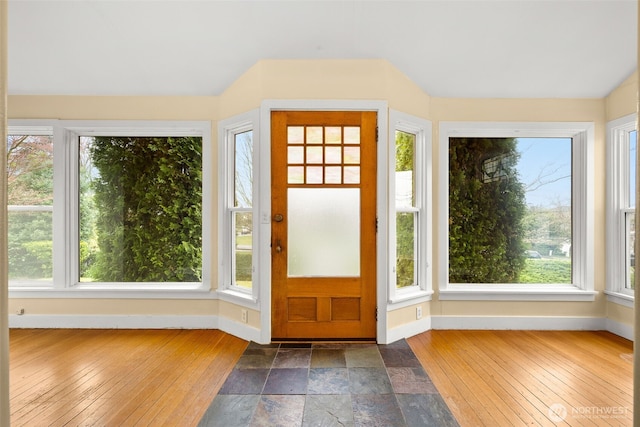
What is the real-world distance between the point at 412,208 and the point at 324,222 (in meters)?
0.92

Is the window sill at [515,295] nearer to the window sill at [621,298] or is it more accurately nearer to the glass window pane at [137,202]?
the window sill at [621,298]

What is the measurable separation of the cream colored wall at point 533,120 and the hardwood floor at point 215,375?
0.22 m

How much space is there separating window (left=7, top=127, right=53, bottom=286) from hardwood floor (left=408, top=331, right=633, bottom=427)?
385 cm

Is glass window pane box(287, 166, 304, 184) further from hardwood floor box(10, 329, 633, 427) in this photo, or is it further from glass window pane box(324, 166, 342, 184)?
hardwood floor box(10, 329, 633, 427)

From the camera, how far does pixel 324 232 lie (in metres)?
3.09

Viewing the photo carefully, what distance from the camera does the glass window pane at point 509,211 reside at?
3539mm

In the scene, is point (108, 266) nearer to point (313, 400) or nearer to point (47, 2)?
point (47, 2)

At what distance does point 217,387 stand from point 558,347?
9.43 feet

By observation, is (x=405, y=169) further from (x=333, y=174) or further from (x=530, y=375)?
(x=530, y=375)

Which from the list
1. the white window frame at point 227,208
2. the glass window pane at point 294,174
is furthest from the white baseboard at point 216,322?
the glass window pane at point 294,174

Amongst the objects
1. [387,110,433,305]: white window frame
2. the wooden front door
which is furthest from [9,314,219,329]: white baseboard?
[387,110,433,305]: white window frame

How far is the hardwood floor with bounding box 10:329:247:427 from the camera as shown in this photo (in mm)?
1998

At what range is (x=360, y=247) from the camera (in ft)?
10.1

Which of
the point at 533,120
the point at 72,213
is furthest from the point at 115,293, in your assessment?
the point at 533,120
